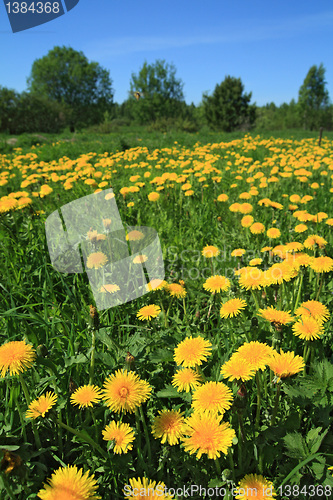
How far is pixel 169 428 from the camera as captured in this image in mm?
821

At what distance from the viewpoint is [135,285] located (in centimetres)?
181

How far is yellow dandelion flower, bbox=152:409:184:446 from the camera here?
798mm

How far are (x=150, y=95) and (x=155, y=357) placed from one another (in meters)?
50.3

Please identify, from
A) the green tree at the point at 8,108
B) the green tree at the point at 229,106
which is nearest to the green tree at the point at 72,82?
the green tree at the point at 8,108

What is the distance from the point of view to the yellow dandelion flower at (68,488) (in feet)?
2.02

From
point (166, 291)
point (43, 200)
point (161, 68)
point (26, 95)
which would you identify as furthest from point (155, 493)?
point (161, 68)

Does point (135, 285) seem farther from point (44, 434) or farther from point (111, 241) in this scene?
point (44, 434)

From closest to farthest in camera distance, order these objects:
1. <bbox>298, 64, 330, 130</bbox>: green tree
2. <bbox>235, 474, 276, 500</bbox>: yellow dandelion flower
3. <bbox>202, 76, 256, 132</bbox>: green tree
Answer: <bbox>235, 474, 276, 500</bbox>: yellow dandelion flower → <bbox>202, 76, 256, 132</bbox>: green tree → <bbox>298, 64, 330, 130</bbox>: green tree

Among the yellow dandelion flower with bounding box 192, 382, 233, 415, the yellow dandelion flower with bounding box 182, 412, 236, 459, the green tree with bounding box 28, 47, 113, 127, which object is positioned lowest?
the yellow dandelion flower with bounding box 182, 412, 236, 459

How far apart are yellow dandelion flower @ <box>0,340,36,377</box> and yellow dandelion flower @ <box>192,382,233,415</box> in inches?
19.7

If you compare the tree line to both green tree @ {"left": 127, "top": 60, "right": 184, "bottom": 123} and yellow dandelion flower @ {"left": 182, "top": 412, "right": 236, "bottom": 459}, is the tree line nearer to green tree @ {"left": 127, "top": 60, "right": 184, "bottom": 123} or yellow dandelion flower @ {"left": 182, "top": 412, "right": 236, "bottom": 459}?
green tree @ {"left": 127, "top": 60, "right": 184, "bottom": 123}

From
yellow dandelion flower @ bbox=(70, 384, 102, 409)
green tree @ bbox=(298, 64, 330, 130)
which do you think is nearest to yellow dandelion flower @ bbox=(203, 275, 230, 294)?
yellow dandelion flower @ bbox=(70, 384, 102, 409)

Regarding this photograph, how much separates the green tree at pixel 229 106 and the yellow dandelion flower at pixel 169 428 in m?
34.7

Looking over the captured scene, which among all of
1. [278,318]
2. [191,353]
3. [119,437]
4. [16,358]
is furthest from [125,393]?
[278,318]
